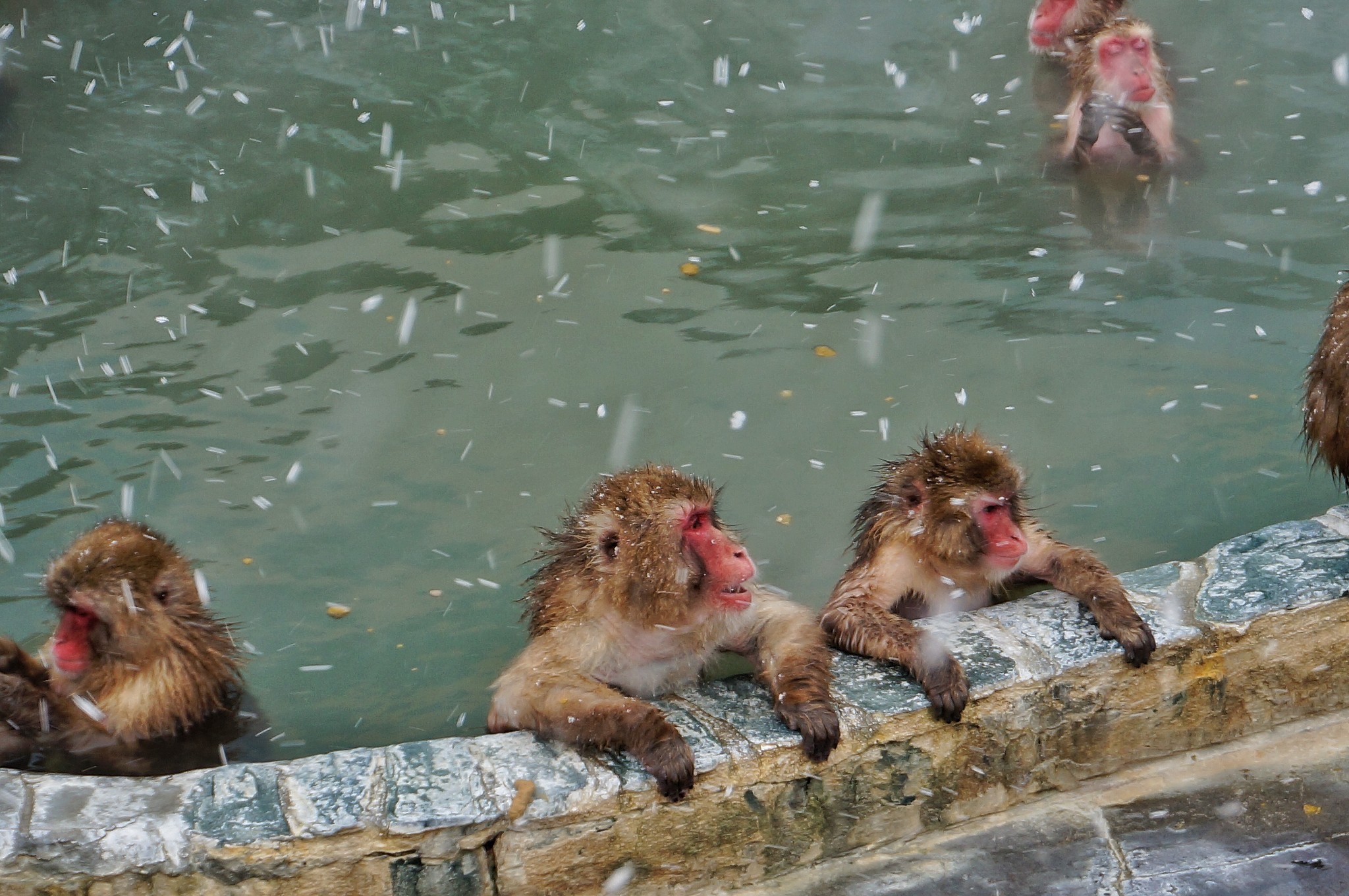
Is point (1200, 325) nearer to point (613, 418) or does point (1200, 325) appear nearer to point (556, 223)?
point (613, 418)

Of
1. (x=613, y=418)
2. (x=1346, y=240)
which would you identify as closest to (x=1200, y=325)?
(x=1346, y=240)

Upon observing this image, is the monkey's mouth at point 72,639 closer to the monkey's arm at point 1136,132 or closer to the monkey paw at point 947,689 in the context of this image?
the monkey paw at point 947,689

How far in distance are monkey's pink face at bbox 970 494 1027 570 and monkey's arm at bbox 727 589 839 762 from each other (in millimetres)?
642

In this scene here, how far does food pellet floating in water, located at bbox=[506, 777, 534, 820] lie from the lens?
3768mm

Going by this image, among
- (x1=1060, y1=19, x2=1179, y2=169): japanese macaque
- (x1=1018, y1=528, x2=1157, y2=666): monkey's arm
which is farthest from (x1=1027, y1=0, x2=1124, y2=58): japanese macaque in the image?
(x1=1018, y1=528, x2=1157, y2=666): monkey's arm

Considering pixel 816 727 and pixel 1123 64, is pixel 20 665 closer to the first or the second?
pixel 816 727

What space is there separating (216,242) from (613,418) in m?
2.72

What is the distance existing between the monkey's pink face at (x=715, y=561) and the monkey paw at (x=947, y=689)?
0.57 metres

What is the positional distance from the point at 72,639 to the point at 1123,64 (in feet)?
21.3

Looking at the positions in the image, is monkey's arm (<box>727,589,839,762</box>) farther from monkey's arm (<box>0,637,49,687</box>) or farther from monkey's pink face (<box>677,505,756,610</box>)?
monkey's arm (<box>0,637,49,687</box>)

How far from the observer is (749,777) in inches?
158

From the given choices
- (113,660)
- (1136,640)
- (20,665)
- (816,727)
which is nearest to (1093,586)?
(1136,640)

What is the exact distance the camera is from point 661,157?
8.75 meters

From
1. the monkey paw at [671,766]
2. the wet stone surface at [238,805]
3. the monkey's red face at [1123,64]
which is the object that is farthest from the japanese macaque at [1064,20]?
the wet stone surface at [238,805]
